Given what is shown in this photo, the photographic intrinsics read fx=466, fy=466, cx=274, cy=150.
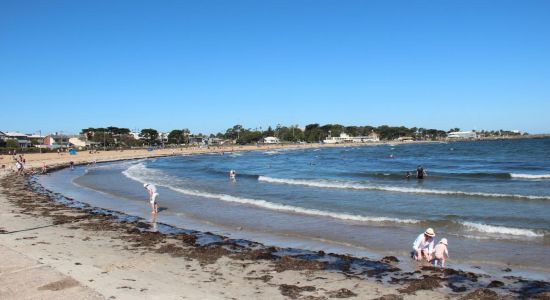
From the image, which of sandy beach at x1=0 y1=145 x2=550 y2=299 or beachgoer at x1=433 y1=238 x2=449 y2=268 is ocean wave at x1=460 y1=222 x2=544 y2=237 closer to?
beachgoer at x1=433 y1=238 x2=449 y2=268

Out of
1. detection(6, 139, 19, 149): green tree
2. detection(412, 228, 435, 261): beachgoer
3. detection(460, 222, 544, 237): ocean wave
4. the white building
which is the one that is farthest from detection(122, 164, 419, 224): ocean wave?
the white building

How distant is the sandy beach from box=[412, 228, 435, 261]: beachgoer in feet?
1.89

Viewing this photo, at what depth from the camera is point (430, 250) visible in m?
11.0

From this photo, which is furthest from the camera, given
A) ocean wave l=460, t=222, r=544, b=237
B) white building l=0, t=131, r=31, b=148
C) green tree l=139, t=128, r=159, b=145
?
green tree l=139, t=128, r=159, b=145

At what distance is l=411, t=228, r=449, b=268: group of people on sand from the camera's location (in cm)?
1073

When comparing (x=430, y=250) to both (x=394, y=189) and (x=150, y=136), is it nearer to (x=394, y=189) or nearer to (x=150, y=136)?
(x=394, y=189)

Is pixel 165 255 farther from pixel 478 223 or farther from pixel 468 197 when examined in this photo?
pixel 468 197

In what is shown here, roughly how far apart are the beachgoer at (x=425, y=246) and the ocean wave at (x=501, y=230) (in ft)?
16.1

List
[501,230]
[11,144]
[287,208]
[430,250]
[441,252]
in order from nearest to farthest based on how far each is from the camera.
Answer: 1. [441,252]
2. [430,250]
3. [501,230]
4. [287,208]
5. [11,144]

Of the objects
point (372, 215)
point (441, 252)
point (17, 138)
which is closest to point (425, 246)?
point (441, 252)

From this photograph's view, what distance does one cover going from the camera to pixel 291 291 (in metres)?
8.65

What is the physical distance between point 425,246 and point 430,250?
18 centimetres

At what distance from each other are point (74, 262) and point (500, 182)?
2954 cm

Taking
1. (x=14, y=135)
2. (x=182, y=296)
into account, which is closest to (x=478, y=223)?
(x=182, y=296)
